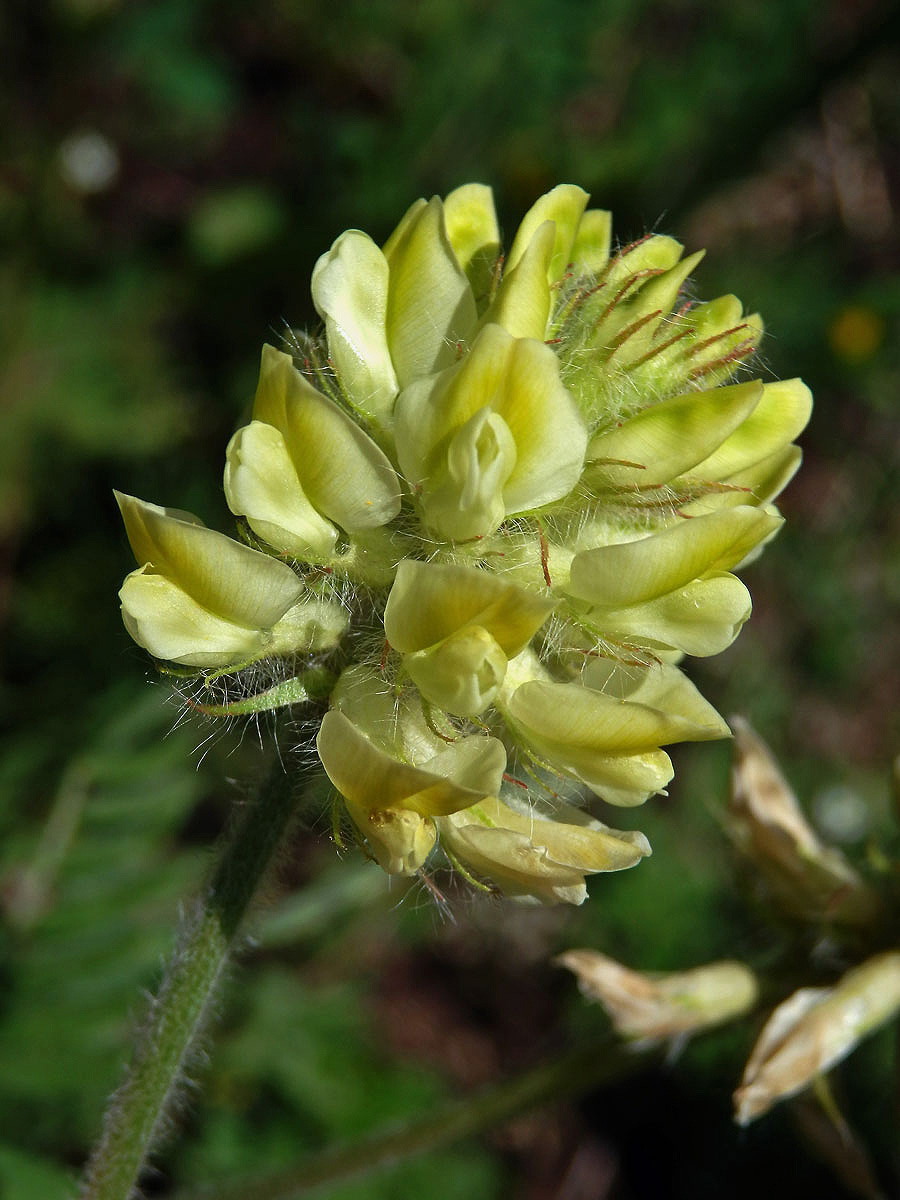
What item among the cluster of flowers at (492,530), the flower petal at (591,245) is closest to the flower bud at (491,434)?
the cluster of flowers at (492,530)

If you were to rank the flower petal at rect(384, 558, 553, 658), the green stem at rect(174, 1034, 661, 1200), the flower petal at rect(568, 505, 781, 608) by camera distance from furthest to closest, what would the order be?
the green stem at rect(174, 1034, 661, 1200), the flower petal at rect(568, 505, 781, 608), the flower petal at rect(384, 558, 553, 658)

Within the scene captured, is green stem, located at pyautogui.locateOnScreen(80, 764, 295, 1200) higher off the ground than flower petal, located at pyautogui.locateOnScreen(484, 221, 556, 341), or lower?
lower

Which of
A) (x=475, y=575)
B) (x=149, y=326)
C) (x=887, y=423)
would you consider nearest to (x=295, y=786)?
(x=475, y=575)

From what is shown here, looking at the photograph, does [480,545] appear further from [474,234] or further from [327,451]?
[474,234]

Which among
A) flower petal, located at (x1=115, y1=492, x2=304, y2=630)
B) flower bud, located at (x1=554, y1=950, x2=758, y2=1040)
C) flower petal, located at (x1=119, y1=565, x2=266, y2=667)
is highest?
flower petal, located at (x1=115, y1=492, x2=304, y2=630)

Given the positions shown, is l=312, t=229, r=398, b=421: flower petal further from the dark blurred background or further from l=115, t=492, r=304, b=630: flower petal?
the dark blurred background

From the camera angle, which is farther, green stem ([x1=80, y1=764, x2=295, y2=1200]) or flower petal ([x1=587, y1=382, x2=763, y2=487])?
green stem ([x1=80, y1=764, x2=295, y2=1200])

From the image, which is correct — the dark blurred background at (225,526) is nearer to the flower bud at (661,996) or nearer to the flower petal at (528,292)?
the flower bud at (661,996)

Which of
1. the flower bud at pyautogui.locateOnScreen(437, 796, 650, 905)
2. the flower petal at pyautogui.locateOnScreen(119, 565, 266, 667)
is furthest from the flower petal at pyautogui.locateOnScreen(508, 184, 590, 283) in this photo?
the flower bud at pyautogui.locateOnScreen(437, 796, 650, 905)

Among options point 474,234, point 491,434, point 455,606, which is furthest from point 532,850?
point 474,234
